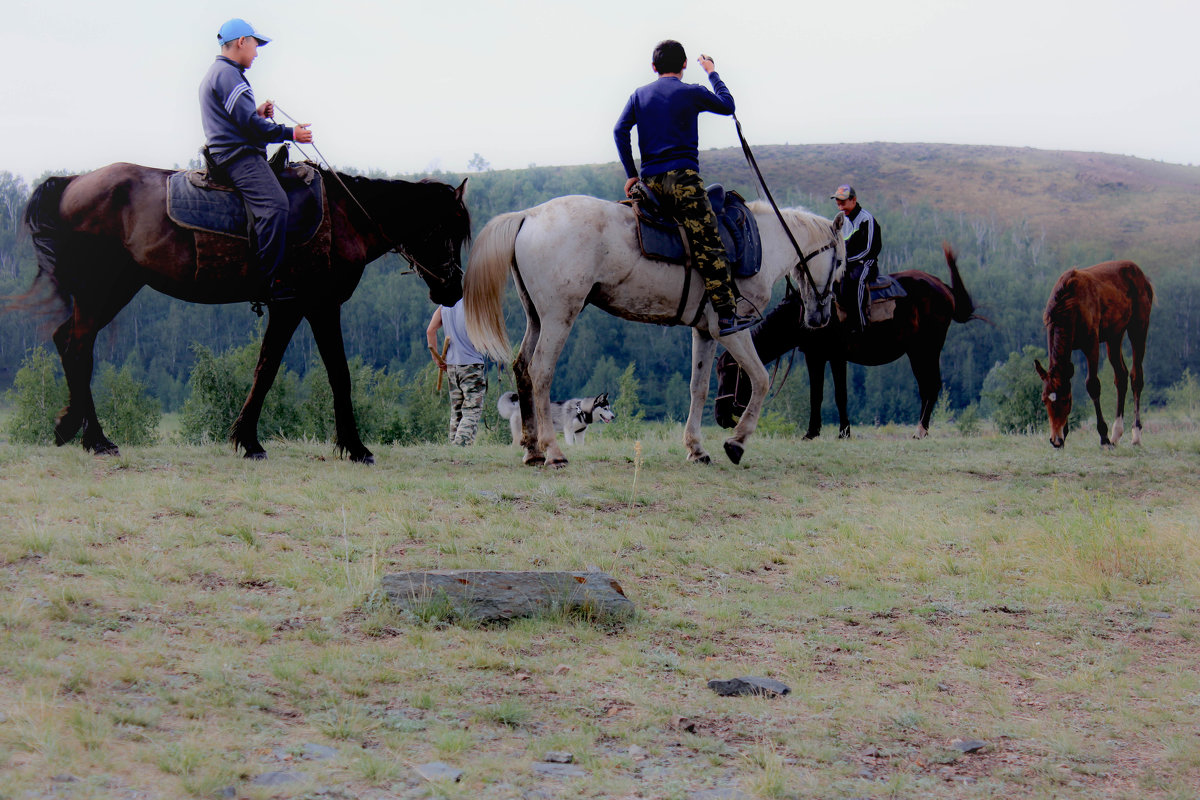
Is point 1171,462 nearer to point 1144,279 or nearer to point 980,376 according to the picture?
point 1144,279

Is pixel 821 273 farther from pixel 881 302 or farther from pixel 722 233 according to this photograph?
pixel 881 302

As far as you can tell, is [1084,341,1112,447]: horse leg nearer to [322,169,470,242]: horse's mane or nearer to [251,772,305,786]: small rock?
[322,169,470,242]: horse's mane

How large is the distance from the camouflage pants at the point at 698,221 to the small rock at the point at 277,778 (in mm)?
7077

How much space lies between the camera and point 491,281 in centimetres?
938

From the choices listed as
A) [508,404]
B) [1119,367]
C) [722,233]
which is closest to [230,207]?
[722,233]

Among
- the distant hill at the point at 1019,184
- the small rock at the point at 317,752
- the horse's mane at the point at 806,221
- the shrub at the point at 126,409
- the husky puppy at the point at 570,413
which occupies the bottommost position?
the shrub at the point at 126,409

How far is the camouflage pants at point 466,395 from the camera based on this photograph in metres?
13.8

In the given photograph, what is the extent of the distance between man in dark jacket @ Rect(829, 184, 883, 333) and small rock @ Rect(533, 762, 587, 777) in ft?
33.9

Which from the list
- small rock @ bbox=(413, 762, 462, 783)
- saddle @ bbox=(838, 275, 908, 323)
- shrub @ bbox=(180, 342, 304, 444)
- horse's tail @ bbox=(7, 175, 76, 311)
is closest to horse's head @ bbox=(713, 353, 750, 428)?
saddle @ bbox=(838, 275, 908, 323)

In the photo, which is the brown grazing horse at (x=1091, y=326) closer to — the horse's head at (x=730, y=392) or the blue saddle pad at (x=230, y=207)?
the horse's head at (x=730, y=392)

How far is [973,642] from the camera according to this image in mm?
5766

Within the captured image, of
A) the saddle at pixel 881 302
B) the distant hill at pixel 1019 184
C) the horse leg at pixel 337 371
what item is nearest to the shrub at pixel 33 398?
the horse leg at pixel 337 371

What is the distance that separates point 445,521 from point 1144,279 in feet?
40.3

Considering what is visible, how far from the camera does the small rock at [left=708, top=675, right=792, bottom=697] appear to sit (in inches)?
188
